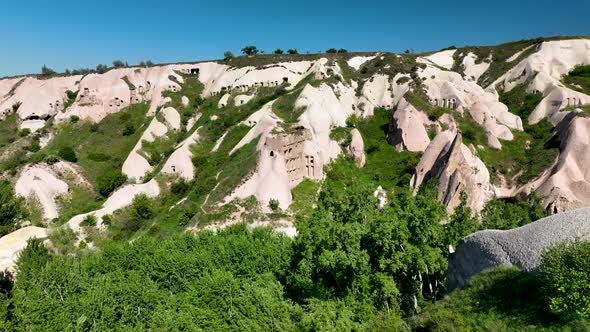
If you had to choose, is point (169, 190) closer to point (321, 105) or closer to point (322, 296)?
point (321, 105)

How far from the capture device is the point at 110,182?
204ft

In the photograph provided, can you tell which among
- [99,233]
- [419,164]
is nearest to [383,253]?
[419,164]

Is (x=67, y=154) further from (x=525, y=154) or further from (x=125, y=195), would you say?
(x=525, y=154)

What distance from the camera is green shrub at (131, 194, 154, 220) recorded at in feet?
168

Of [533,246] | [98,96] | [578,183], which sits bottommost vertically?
[533,246]

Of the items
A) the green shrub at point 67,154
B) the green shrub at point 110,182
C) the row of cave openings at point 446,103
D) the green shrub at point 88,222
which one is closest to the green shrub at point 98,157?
the green shrub at point 67,154

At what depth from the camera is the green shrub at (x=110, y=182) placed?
61713mm

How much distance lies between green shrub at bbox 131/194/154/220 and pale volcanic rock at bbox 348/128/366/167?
32.3m

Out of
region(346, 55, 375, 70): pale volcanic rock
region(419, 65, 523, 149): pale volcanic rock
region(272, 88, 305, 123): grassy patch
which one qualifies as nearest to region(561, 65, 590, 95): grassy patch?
region(419, 65, 523, 149): pale volcanic rock

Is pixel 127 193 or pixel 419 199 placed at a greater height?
pixel 127 193

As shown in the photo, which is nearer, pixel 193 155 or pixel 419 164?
pixel 419 164

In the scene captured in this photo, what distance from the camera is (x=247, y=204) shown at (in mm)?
45438

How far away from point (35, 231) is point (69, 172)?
2020 cm

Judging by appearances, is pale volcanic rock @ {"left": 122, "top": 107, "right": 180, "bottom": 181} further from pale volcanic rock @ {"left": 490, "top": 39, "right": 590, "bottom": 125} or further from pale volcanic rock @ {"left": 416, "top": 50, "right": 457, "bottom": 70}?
pale volcanic rock @ {"left": 490, "top": 39, "right": 590, "bottom": 125}
